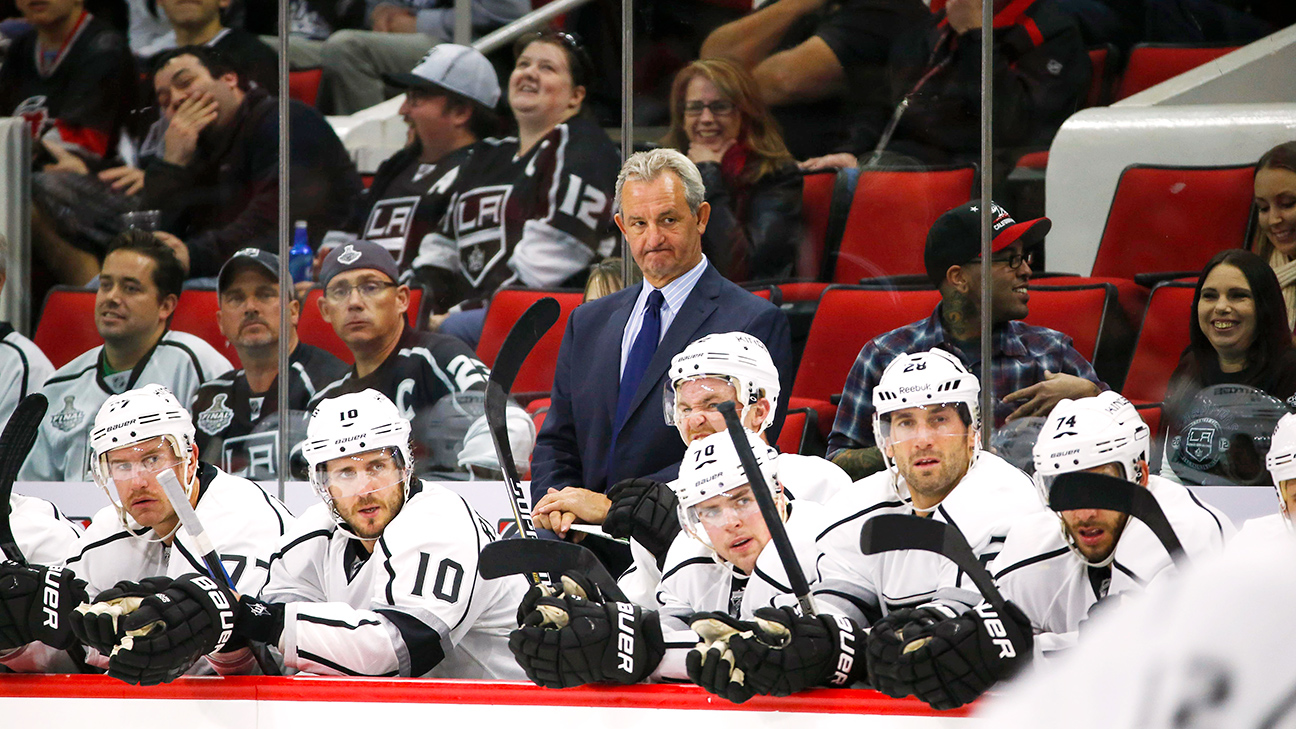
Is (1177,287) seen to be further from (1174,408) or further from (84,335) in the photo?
(84,335)

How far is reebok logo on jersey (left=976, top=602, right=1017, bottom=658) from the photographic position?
6.69ft

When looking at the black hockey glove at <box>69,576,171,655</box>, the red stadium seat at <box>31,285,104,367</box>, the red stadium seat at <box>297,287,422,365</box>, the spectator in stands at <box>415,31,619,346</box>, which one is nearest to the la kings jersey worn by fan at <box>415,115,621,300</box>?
the spectator in stands at <box>415,31,619,346</box>

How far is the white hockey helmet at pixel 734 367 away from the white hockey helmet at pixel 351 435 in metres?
0.51

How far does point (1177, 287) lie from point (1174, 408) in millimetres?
276

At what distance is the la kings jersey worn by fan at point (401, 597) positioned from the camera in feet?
8.02

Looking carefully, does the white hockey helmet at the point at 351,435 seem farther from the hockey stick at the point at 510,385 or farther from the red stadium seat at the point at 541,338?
the red stadium seat at the point at 541,338

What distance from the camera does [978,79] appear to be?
11.0 ft

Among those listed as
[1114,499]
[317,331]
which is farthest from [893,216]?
[317,331]

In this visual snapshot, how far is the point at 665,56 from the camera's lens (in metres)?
3.61

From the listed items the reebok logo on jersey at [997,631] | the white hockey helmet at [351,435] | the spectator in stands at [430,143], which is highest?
the spectator in stands at [430,143]

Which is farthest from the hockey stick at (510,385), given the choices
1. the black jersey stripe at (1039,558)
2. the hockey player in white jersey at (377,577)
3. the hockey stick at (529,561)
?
the black jersey stripe at (1039,558)

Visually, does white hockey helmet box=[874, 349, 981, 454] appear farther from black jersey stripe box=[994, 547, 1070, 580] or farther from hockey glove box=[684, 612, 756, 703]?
hockey glove box=[684, 612, 756, 703]

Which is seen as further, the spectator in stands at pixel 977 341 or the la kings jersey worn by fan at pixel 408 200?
the la kings jersey worn by fan at pixel 408 200

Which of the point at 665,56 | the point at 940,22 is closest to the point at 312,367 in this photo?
the point at 665,56
